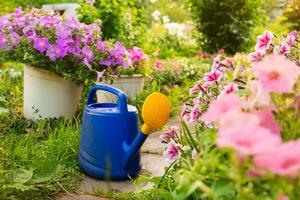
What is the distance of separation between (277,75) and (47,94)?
83.0 inches

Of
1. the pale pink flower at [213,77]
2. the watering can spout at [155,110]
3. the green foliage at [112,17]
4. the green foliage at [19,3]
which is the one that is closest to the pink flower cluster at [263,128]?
the pale pink flower at [213,77]

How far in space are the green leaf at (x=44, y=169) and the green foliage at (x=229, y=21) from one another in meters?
4.83

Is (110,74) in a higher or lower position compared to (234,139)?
lower

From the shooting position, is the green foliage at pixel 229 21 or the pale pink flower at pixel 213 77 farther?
the green foliage at pixel 229 21

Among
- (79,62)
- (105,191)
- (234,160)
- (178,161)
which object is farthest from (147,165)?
(234,160)

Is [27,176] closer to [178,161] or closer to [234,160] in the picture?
[178,161]

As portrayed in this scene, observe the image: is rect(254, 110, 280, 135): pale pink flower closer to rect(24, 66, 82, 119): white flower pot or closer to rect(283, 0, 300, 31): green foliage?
rect(24, 66, 82, 119): white flower pot

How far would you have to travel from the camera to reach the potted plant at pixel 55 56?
8.79 feet

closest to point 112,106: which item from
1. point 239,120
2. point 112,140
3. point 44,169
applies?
point 112,140

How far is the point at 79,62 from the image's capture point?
2742mm

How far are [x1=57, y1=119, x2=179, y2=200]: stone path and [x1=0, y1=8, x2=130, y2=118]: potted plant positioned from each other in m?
0.53

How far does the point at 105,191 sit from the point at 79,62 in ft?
3.32

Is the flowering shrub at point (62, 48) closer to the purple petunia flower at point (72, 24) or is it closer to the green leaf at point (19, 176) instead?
the purple petunia flower at point (72, 24)

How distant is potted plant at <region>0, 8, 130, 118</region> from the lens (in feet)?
8.79
